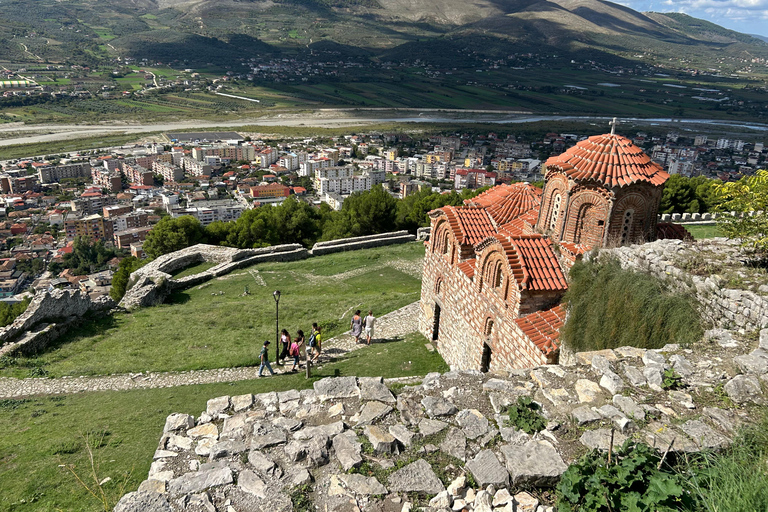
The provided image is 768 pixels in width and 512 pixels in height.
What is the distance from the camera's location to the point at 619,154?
450 inches

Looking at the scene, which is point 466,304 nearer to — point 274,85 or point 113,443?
point 113,443

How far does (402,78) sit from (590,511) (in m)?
183

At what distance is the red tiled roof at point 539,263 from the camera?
10420mm

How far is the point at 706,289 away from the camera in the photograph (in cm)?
737

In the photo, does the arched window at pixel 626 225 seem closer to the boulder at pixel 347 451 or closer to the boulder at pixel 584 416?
the boulder at pixel 584 416

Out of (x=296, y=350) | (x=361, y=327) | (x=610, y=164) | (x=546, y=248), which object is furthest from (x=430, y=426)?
(x=361, y=327)

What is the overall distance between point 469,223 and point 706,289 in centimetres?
702

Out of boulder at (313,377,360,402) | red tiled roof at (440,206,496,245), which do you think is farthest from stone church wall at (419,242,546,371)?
boulder at (313,377,360,402)

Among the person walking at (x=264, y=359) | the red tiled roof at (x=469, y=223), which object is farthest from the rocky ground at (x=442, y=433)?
the red tiled roof at (x=469, y=223)

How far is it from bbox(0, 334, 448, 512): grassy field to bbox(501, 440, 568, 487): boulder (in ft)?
16.1

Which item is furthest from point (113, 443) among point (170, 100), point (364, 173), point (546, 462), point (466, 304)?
point (170, 100)

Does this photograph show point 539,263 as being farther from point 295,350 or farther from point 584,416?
point 295,350

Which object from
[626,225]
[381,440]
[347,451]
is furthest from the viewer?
[626,225]

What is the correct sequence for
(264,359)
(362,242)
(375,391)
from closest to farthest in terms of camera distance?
1. (375,391)
2. (264,359)
3. (362,242)
